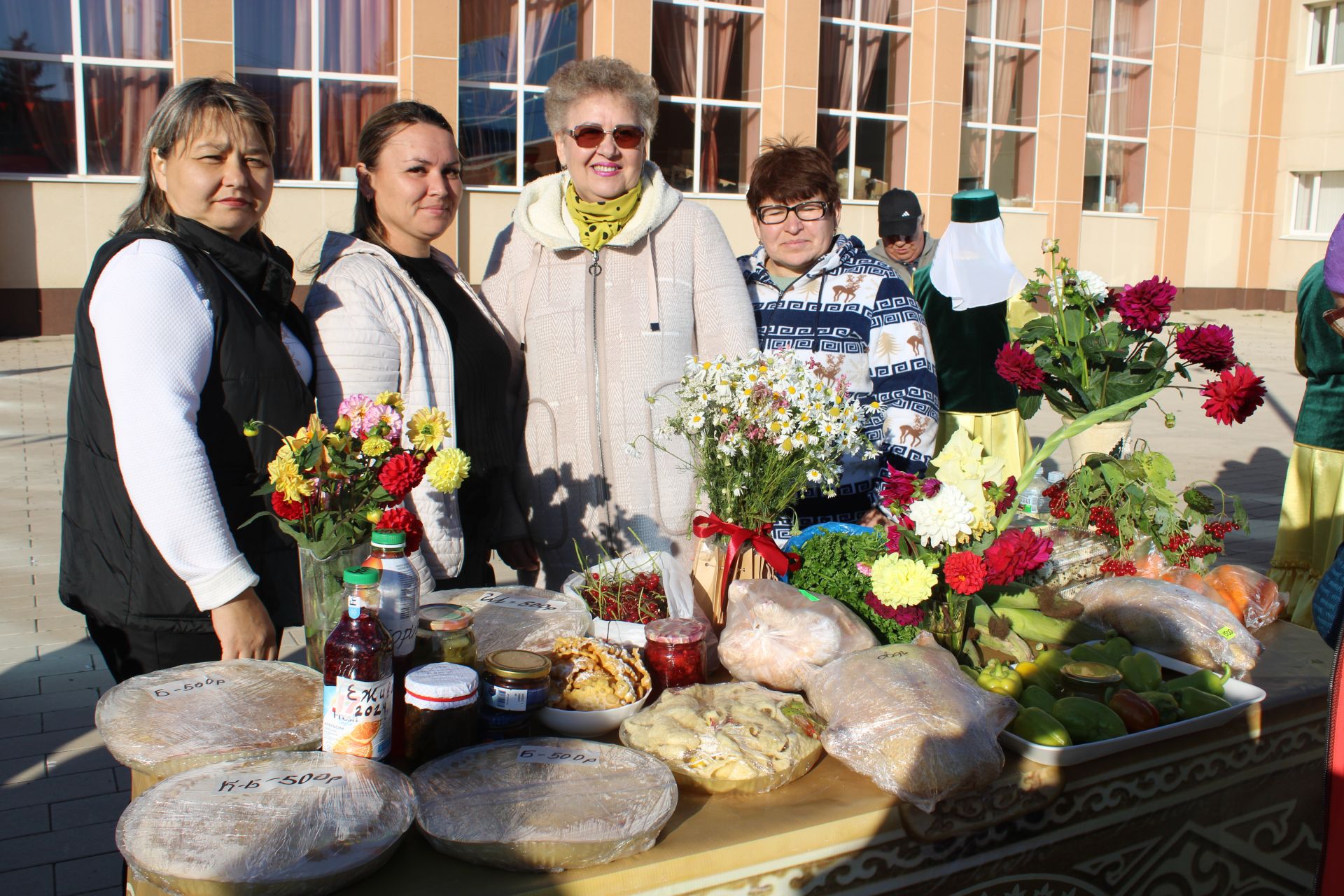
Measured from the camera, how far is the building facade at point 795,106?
510 inches

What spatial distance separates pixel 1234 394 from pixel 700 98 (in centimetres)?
1529

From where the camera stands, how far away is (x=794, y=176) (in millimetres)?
3047

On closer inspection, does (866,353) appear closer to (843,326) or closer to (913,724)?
(843,326)

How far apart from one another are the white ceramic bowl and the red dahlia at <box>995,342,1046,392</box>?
5.65 feet

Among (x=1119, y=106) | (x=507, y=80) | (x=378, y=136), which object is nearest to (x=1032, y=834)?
(x=378, y=136)

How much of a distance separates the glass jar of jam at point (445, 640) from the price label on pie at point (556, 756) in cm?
20

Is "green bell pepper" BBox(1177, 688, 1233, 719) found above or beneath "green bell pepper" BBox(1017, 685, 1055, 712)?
beneath

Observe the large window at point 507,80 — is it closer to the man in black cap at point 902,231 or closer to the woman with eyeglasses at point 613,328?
the man in black cap at point 902,231

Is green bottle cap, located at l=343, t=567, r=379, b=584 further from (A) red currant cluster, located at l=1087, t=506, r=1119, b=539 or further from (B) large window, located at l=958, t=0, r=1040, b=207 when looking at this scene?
(B) large window, located at l=958, t=0, r=1040, b=207

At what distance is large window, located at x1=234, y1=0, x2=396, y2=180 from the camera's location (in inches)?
545

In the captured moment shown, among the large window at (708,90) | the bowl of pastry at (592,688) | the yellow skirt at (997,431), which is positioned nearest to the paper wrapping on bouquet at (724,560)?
the bowl of pastry at (592,688)

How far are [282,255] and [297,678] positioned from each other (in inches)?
41.1

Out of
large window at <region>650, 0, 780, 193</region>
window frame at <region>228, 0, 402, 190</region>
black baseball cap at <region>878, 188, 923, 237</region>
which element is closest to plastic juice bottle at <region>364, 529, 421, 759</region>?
black baseball cap at <region>878, 188, 923, 237</region>

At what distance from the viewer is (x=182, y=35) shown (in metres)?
12.3
